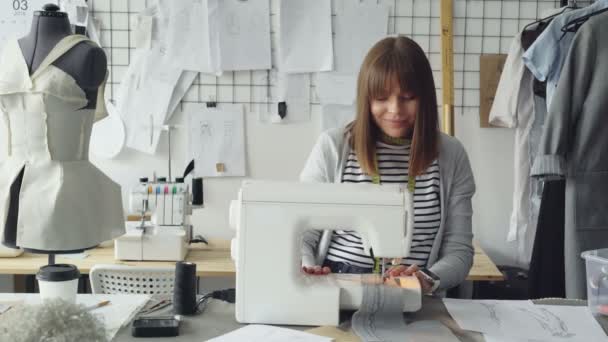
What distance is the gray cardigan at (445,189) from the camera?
1746 mm

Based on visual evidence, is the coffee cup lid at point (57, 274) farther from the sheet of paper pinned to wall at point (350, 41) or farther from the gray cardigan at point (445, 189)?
A: the sheet of paper pinned to wall at point (350, 41)

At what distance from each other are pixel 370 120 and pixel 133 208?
112cm

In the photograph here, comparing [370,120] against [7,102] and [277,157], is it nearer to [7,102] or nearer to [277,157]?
[7,102]

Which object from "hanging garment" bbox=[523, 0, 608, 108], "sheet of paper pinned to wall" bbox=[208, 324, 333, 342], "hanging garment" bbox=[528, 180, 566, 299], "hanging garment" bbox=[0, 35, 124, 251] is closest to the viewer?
"sheet of paper pinned to wall" bbox=[208, 324, 333, 342]

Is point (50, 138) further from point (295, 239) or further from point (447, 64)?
point (447, 64)

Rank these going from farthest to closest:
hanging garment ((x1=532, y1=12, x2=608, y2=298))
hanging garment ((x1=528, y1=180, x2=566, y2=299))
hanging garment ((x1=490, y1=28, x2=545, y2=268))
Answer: hanging garment ((x1=490, y1=28, x2=545, y2=268)) → hanging garment ((x1=528, y1=180, x2=566, y2=299)) → hanging garment ((x1=532, y1=12, x2=608, y2=298))

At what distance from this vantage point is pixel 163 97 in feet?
9.58

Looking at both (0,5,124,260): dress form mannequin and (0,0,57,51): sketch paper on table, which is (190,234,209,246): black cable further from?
(0,0,57,51): sketch paper on table

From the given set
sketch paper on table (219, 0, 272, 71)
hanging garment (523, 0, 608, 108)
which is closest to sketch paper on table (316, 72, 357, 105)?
sketch paper on table (219, 0, 272, 71)

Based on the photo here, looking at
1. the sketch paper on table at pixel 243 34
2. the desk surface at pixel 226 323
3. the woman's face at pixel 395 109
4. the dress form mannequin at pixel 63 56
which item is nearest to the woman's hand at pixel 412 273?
the desk surface at pixel 226 323

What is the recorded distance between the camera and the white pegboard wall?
2.91m

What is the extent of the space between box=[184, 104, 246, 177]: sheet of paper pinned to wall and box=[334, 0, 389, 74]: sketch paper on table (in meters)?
0.51

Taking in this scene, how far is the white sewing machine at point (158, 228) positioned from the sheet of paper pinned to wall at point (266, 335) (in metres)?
1.23

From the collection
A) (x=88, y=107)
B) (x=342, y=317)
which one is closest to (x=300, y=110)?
(x=88, y=107)
